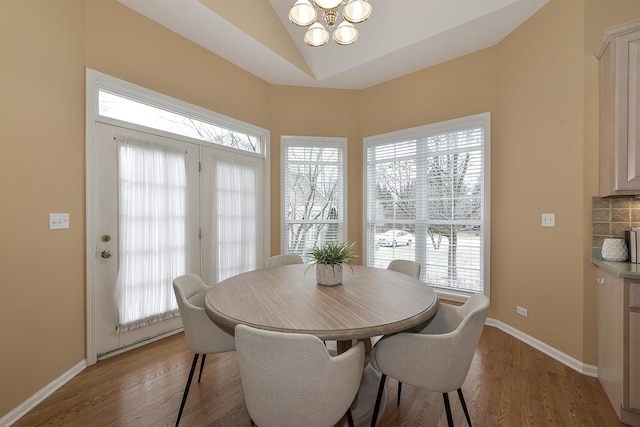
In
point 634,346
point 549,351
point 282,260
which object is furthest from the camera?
point 282,260

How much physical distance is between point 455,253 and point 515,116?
1638 millimetres

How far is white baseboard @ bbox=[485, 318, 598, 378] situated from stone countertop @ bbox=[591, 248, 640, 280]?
33.8 inches

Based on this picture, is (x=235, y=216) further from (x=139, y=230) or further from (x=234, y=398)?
(x=234, y=398)

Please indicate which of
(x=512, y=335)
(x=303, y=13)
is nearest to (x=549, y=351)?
(x=512, y=335)

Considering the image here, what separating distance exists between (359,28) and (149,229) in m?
3.25

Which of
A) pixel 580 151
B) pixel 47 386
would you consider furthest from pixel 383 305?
pixel 47 386

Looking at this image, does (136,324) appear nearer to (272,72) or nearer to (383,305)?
(383,305)

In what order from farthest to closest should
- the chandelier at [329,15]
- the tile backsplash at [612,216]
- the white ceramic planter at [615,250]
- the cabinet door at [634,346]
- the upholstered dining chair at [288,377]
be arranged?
the tile backsplash at [612,216]
the white ceramic planter at [615,250]
the chandelier at [329,15]
the cabinet door at [634,346]
the upholstered dining chair at [288,377]

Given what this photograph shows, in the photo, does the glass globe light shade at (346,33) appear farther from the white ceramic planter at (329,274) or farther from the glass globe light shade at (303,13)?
the white ceramic planter at (329,274)

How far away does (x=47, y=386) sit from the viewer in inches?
79.8

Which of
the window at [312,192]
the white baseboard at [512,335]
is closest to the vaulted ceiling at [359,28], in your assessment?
the window at [312,192]

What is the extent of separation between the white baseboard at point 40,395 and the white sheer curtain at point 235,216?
4.82ft

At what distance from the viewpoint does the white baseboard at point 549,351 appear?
2.30 metres

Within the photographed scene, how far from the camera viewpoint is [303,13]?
1956 millimetres
